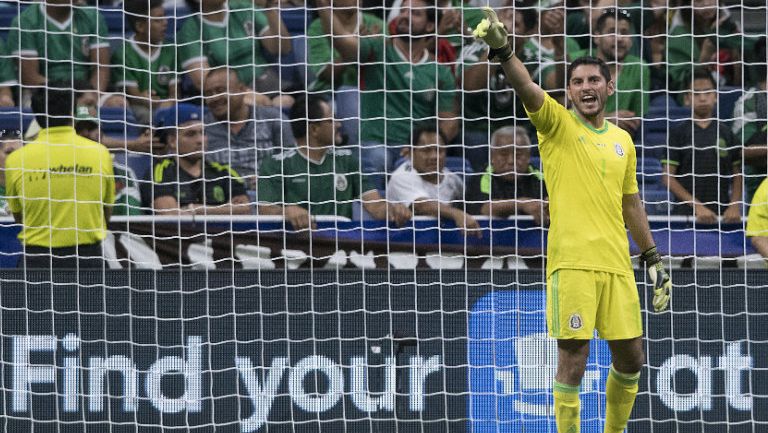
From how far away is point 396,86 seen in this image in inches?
337

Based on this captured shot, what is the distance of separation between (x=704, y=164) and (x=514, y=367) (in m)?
1.94

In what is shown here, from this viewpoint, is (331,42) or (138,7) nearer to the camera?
(331,42)

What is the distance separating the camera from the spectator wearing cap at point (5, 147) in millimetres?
7590

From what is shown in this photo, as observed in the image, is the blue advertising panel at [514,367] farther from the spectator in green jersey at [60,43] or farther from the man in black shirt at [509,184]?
the spectator in green jersey at [60,43]

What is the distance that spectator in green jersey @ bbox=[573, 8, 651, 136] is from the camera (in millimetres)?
8133

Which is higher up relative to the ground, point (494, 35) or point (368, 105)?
point (368, 105)

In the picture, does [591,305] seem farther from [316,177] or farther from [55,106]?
[55,106]

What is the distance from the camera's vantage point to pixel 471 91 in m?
7.68

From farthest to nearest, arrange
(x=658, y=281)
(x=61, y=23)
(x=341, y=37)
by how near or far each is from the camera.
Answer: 1. (x=341, y=37)
2. (x=61, y=23)
3. (x=658, y=281)

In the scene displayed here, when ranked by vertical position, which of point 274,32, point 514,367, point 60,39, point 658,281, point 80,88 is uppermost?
point 274,32

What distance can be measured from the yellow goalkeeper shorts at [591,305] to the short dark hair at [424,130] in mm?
2572

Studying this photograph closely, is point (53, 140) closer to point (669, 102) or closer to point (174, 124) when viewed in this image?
point (174, 124)

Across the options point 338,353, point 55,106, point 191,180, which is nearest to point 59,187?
point 55,106

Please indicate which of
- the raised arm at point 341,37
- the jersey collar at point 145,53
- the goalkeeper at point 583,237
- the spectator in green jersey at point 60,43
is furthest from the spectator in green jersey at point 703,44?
the spectator in green jersey at point 60,43
